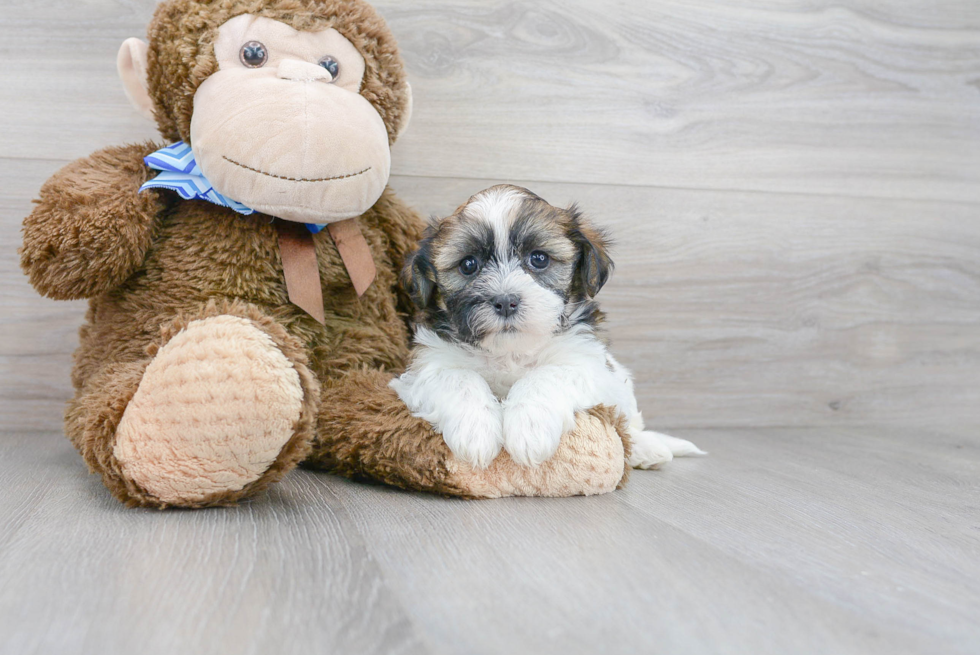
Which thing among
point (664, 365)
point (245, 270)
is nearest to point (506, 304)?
point (245, 270)

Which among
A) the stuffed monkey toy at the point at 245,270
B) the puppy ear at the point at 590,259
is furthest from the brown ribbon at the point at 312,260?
the puppy ear at the point at 590,259

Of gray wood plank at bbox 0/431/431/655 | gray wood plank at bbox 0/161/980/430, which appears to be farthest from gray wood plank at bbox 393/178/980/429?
gray wood plank at bbox 0/431/431/655

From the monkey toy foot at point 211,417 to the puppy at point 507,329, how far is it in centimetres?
32

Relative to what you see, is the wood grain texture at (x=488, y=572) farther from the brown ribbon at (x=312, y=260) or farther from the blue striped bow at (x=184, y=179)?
the blue striped bow at (x=184, y=179)

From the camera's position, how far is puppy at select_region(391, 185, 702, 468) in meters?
1.47

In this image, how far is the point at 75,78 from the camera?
Result: 2.02 meters

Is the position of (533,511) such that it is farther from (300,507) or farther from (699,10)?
(699,10)

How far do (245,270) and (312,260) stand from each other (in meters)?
0.14

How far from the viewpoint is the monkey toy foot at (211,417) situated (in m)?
1.26

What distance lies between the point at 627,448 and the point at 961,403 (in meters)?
1.70

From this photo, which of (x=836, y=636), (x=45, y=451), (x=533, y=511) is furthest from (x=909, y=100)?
(x=45, y=451)

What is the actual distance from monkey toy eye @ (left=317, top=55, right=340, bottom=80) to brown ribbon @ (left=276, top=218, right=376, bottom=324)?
1.05ft

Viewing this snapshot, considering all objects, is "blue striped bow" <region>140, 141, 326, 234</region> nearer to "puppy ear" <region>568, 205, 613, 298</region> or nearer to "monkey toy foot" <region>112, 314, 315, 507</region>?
"monkey toy foot" <region>112, 314, 315, 507</region>

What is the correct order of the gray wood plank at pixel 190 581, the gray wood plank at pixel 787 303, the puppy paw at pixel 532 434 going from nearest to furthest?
the gray wood plank at pixel 190 581 < the puppy paw at pixel 532 434 < the gray wood plank at pixel 787 303
